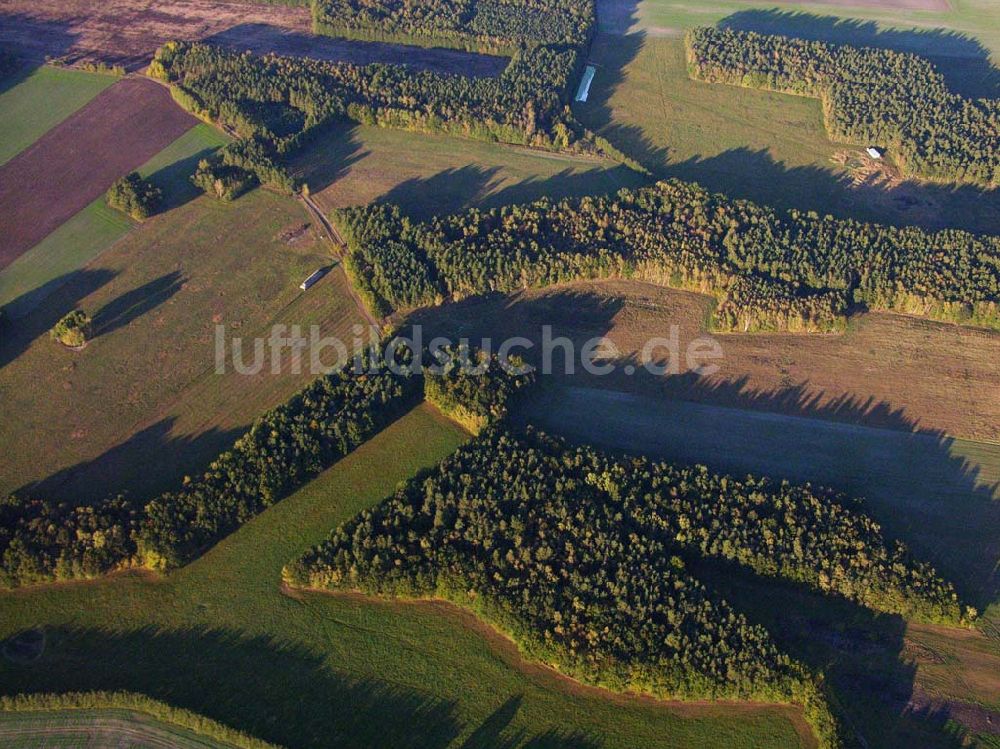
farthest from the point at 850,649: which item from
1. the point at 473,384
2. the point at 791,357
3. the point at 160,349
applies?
the point at 160,349

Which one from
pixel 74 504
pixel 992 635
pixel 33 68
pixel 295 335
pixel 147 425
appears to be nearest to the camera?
pixel 992 635

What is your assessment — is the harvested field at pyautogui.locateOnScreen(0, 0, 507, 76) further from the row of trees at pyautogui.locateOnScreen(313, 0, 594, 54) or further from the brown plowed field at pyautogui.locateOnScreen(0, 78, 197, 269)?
the brown plowed field at pyautogui.locateOnScreen(0, 78, 197, 269)

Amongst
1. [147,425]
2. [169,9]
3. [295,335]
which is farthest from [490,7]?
[147,425]

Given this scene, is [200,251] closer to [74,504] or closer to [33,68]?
[74,504]

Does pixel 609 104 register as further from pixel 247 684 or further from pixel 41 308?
pixel 247 684

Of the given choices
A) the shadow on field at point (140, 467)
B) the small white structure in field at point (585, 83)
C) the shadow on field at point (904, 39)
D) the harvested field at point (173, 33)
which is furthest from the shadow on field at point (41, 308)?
the shadow on field at point (904, 39)

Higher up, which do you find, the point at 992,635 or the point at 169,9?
the point at 169,9

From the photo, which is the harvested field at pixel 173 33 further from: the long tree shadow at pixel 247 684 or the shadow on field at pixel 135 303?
the long tree shadow at pixel 247 684
